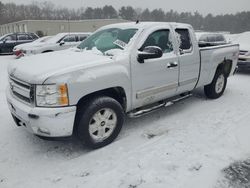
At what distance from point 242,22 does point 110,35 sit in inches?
2379

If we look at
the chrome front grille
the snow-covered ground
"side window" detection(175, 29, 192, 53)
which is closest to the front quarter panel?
the chrome front grille

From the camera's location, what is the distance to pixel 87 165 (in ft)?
11.4

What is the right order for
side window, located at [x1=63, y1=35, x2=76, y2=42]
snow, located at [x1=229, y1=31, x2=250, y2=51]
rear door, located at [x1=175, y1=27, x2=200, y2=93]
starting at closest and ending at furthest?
rear door, located at [x1=175, y1=27, x2=200, y2=93], snow, located at [x1=229, y1=31, x2=250, y2=51], side window, located at [x1=63, y1=35, x2=76, y2=42]

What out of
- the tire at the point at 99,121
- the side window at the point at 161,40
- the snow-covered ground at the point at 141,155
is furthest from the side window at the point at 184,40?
the tire at the point at 99,121

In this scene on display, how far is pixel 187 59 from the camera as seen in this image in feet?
16.3

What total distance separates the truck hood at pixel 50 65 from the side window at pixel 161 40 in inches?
36.9

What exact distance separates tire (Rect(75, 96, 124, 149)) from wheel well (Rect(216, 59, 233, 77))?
3.44m

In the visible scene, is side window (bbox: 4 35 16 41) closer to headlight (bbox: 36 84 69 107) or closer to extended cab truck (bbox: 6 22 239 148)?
extended cab truck (bbox: 6 22 239 148)

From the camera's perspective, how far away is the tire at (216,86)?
618cm

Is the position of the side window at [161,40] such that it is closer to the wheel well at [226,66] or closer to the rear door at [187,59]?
the rear door at [187,59]

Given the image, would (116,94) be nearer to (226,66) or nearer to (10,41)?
(226,66)

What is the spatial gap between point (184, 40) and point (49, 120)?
320cm

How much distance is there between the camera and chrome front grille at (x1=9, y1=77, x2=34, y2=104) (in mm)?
3371

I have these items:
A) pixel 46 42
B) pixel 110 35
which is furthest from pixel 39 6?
pixel 110 35
